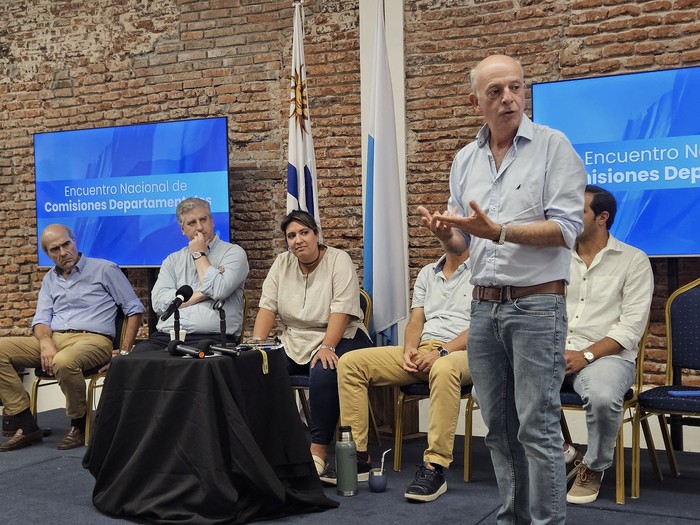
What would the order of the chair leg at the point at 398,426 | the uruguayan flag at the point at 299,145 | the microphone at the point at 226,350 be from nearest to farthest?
the microphone at the point at 226,350
the chair leg at the point at 398,426
the uruguayan flag at the point at 299,145

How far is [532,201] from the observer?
246 cm

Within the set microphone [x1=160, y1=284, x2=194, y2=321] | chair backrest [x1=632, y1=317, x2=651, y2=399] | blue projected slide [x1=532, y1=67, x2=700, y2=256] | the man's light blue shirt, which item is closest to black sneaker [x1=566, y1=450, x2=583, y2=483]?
chair backrest [x1=632, y1=317, x2=651, y2=399]

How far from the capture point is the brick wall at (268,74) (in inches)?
187

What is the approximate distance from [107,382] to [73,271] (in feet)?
6.63

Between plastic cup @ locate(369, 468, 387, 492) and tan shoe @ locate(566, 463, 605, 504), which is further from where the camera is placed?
plastic cup @ locate(369, 468, 387, 492)

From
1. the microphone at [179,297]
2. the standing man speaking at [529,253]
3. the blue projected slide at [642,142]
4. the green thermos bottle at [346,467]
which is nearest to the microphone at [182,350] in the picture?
the microphone at [179,297]

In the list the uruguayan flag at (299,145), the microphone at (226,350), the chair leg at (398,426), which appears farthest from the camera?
the uruguayan flag at (299,145)

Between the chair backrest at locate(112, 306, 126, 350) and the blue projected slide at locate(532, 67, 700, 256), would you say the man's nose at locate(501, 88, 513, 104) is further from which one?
the chair backrest at locate(112, 306, 126, 350)

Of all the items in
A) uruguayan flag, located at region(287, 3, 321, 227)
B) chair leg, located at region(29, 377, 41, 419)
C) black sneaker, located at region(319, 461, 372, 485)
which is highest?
uruguayan flag, located at region(287, 3, 321, 227)

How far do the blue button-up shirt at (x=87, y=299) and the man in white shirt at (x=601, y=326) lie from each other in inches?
108

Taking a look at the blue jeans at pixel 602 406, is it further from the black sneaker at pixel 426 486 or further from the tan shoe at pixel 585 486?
the black sneaker at pixel 426 486

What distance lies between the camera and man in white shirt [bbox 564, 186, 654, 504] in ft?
11.3

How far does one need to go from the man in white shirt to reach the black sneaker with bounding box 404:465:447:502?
1.76ft

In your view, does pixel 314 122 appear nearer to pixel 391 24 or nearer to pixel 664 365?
pixel 391 24
